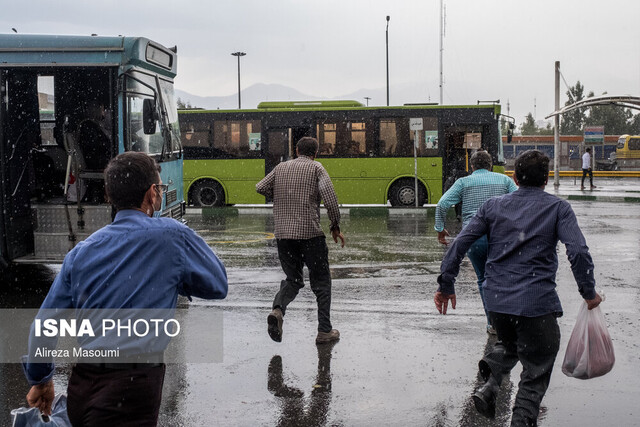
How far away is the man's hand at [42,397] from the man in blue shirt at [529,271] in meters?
2.54

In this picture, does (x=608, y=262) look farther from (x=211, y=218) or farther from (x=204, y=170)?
(x=204, y=170)

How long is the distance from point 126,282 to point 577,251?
2.58 m

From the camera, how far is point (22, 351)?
6.70 m

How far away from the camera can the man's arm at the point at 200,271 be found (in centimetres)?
290

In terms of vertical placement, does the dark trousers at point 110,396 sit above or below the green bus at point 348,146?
below

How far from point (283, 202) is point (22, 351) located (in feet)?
8.52

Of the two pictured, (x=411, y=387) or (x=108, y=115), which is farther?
(x=108, y=115)

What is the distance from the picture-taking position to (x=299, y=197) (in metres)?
6.93

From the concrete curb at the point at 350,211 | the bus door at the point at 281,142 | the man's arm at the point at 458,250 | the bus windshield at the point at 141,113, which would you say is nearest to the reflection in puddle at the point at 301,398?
the man's arm at the point at 458,250

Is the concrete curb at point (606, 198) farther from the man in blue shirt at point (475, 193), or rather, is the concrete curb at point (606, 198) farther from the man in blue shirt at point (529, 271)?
the man in blue shirt at point (529, 271)

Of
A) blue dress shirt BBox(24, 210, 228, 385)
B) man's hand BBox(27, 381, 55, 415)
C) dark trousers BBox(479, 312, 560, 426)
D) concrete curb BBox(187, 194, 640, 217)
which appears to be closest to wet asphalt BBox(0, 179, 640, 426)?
dark trousers BBox(479, 312, 560, 426)

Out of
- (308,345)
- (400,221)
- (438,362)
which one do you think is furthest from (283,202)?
(400,221)

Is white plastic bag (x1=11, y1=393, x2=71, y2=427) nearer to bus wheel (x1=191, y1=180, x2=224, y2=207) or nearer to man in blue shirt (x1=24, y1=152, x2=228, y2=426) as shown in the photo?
man in blue shirt (x1=24, y1=152, x2=228, y2=426)

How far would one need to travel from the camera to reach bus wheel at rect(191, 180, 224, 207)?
22.9m
